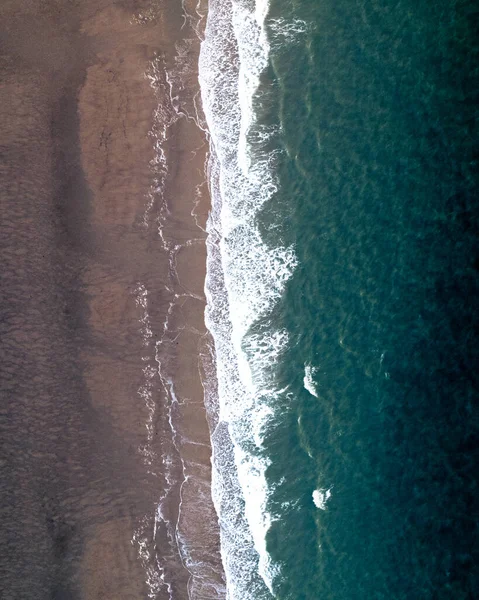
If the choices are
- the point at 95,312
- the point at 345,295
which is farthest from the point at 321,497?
the point at 95,312

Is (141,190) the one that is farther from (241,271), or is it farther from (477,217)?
(477,217)

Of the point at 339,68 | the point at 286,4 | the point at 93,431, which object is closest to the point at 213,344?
the point at 93,431

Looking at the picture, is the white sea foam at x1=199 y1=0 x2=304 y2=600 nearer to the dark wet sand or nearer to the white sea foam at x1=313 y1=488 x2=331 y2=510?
the dark wet sand

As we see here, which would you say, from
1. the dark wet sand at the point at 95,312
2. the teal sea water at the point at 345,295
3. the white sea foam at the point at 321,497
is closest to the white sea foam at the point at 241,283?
the teal sea water at the point at 345,295

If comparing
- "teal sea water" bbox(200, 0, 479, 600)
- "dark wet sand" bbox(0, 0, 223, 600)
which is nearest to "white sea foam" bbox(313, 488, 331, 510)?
"teal sea water" bbox(200, 0, 479, 600)

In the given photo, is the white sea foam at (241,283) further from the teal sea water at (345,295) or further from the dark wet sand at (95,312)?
the dark wet sand at (95,312)

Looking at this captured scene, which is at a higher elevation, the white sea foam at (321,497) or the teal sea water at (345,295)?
the teal sea water at (345,295)
